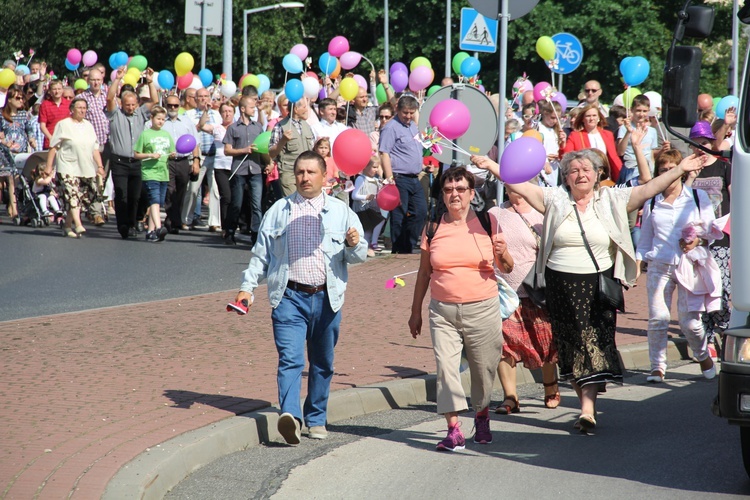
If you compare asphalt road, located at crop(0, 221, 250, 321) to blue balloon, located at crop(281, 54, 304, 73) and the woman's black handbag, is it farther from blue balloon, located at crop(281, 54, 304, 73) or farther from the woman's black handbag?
the woman's black handbag

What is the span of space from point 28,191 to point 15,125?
4.52ft

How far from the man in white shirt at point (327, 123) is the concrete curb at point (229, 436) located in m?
6.52

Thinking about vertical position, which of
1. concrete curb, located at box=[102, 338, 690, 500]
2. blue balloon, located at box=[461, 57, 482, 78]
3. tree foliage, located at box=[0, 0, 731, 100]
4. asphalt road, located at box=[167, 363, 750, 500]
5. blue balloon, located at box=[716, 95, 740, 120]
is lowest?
asphalt road, located at box=[167, 363, 750, 500]

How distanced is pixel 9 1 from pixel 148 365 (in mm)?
52259

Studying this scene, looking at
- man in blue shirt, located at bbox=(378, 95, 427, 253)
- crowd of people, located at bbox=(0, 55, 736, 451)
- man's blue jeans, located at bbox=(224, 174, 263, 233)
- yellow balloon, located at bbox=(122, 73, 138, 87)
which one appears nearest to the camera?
crowd of people, located at bbox=(0, 55, 736, 451)

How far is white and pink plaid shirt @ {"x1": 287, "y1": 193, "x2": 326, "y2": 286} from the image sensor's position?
7.45 metres

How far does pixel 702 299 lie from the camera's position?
966 centimetres

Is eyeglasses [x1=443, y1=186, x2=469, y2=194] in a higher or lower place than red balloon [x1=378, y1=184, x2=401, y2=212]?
higher

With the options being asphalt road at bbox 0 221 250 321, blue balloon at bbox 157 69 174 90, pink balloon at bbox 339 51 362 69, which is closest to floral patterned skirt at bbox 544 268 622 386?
asphalt road at bbox 0 221 250 321

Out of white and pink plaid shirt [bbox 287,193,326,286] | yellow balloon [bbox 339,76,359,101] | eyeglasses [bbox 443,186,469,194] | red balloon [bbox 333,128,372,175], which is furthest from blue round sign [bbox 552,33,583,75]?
white and pink plaid shirt [bbox 287,193,326,286]

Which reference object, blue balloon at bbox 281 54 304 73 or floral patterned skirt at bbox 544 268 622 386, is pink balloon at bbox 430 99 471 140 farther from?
blue balloon at bbox 281 54 304 73

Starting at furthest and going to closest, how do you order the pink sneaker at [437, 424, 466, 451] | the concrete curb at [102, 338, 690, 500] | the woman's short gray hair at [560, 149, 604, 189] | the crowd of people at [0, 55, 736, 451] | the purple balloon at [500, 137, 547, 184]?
the woman's short gray hair at [560, 149, 604, 189] → the purple balloon at [500, 137, 547, 184] → the crowd of people at [0, 55, 736, 451] → the pink sneaker at [437, 424, 466, 451] → the concrete curb at [102, 338, 690, 500]

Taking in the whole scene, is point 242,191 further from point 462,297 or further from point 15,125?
point 462,297

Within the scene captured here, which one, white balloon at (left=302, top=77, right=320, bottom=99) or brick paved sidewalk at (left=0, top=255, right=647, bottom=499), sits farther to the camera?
white balloon at (left=302, top=77, right=320, bottom=99)
